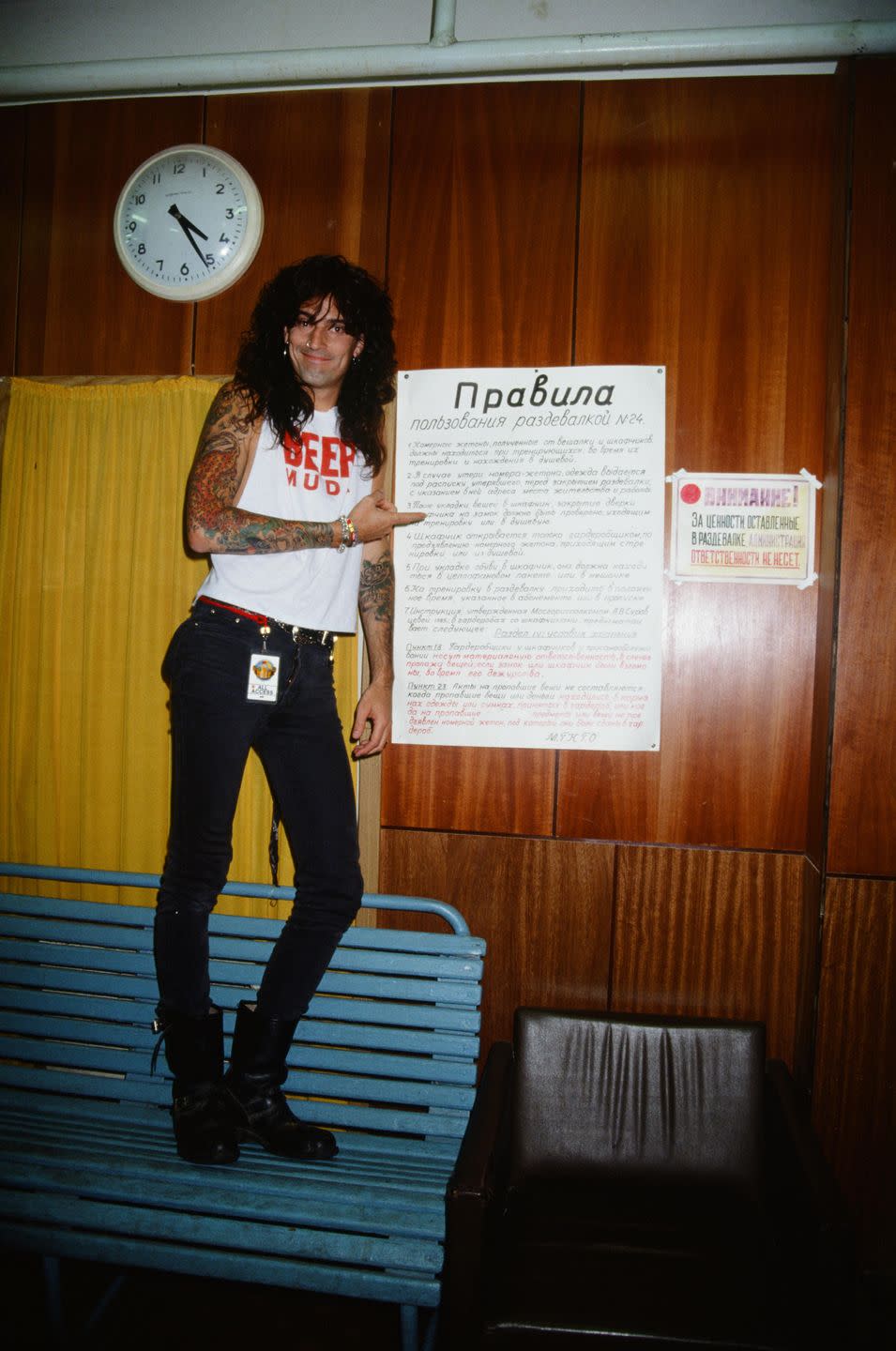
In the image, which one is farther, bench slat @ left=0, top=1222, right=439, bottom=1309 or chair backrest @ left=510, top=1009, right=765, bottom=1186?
chair backrest @ left=510, top=1009, right=765, bottom=1186

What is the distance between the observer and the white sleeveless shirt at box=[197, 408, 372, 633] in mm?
1967

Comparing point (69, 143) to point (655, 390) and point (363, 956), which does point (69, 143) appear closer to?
point (655, 390)

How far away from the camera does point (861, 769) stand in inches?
82.4

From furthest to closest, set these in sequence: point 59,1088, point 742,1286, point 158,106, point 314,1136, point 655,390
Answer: point 158,106 < point 655,390 < point 59,1088 < point 314,1136 < point 742,1286

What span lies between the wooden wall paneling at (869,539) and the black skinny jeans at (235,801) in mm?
1350

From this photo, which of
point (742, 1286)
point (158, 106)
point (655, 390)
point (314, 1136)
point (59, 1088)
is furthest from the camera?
point (158, 106)

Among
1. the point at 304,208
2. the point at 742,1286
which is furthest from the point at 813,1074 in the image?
the point at 304,208

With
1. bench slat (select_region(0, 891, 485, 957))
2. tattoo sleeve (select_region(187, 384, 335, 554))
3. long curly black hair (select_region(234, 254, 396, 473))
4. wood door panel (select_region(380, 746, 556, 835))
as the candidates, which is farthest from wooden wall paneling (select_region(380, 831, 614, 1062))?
long curly black hair (select_region(234, 254, 396, 473))

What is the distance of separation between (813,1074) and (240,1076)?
4.98 ft

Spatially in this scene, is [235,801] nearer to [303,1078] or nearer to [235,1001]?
[235,1001]

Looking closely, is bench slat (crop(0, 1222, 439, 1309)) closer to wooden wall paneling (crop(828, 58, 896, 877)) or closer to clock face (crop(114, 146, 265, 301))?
wooden wall paneling (crop(828, 58, 896, 877))

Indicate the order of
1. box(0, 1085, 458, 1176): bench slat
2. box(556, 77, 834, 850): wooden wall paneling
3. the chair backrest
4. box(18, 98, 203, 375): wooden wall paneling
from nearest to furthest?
box(0, 1085, 458, 1176): bench slat → the chair backrest → box(556, 77, 834, 850): wooden wall paneling → box(18, 98, 203, 375): wooden wall paneling

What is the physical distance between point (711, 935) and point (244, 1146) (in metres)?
1.42

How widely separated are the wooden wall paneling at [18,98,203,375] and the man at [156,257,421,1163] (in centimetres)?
57
